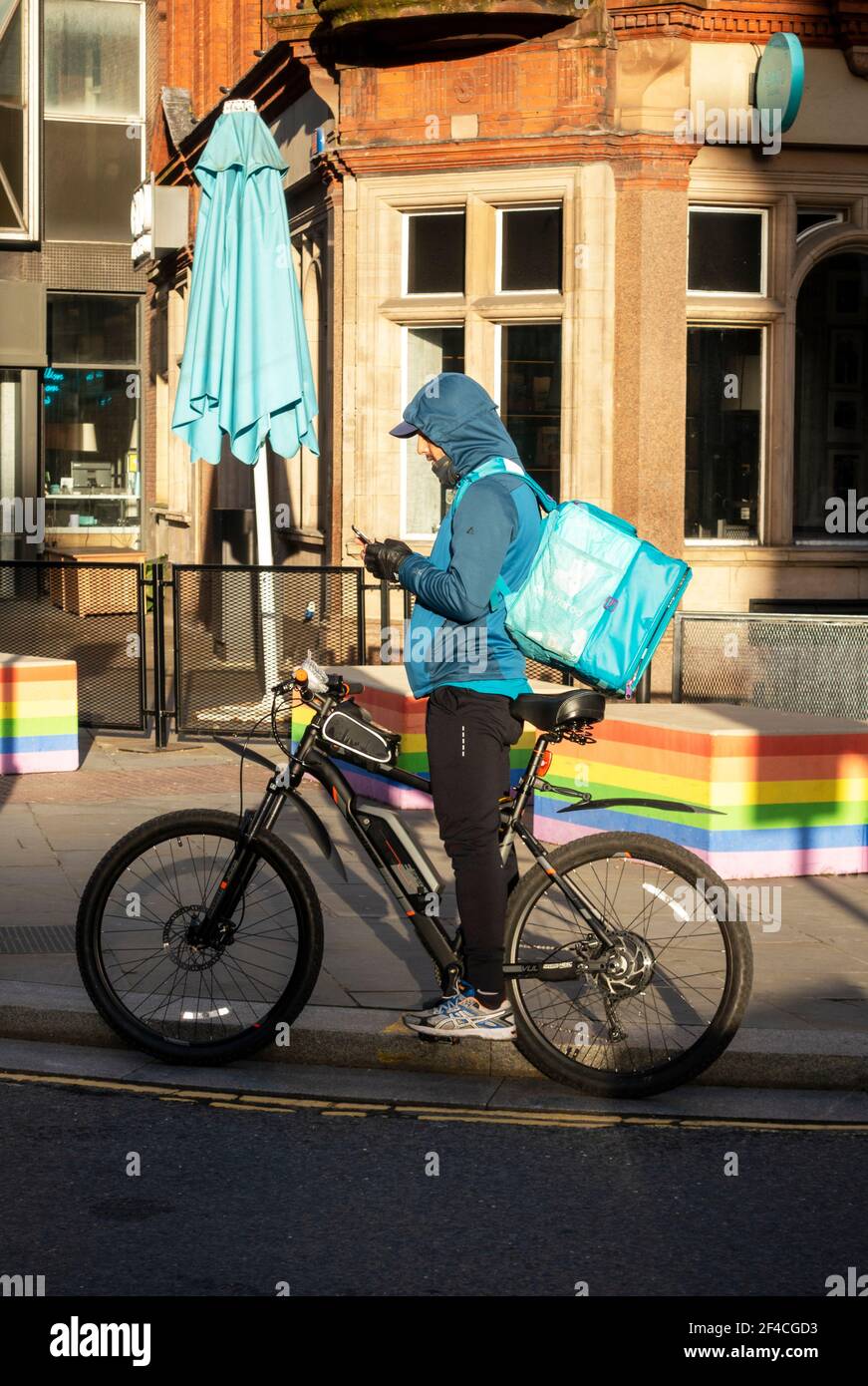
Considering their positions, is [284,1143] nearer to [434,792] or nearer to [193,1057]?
[193,1057]

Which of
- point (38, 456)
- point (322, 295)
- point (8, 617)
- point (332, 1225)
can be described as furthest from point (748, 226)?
point (38, 456)

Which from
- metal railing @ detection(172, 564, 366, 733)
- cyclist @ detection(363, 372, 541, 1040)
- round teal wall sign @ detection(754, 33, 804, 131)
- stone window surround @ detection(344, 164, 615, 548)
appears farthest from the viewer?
stone window surround @ detection(344, 164, 615, 548)

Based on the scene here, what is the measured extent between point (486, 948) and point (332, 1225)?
134cm

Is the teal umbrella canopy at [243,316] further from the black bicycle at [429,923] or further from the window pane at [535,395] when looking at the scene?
the black bicycle at [429,923]

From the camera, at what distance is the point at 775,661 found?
12.5 meters

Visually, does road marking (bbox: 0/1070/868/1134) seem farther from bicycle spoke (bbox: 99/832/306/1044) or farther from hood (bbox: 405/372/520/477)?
hood (bbox: 405/372/520/477)

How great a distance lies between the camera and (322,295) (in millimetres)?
17969

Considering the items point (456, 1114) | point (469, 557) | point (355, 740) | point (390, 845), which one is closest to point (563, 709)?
point (469, 557)

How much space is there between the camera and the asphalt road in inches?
187

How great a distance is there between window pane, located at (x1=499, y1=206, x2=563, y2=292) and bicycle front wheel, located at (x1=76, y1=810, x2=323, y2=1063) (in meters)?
10.6

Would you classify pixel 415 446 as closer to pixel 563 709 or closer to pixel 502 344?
pixel 502 344

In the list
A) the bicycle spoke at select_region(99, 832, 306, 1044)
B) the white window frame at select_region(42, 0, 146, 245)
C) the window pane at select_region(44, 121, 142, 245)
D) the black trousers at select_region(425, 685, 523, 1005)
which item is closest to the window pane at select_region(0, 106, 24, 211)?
the window pane at select_region(44, 121, 142, 245)

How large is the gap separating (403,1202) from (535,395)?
11.7m

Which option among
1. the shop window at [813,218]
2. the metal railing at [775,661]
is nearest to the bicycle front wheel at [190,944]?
the metal railing at [775,661]
